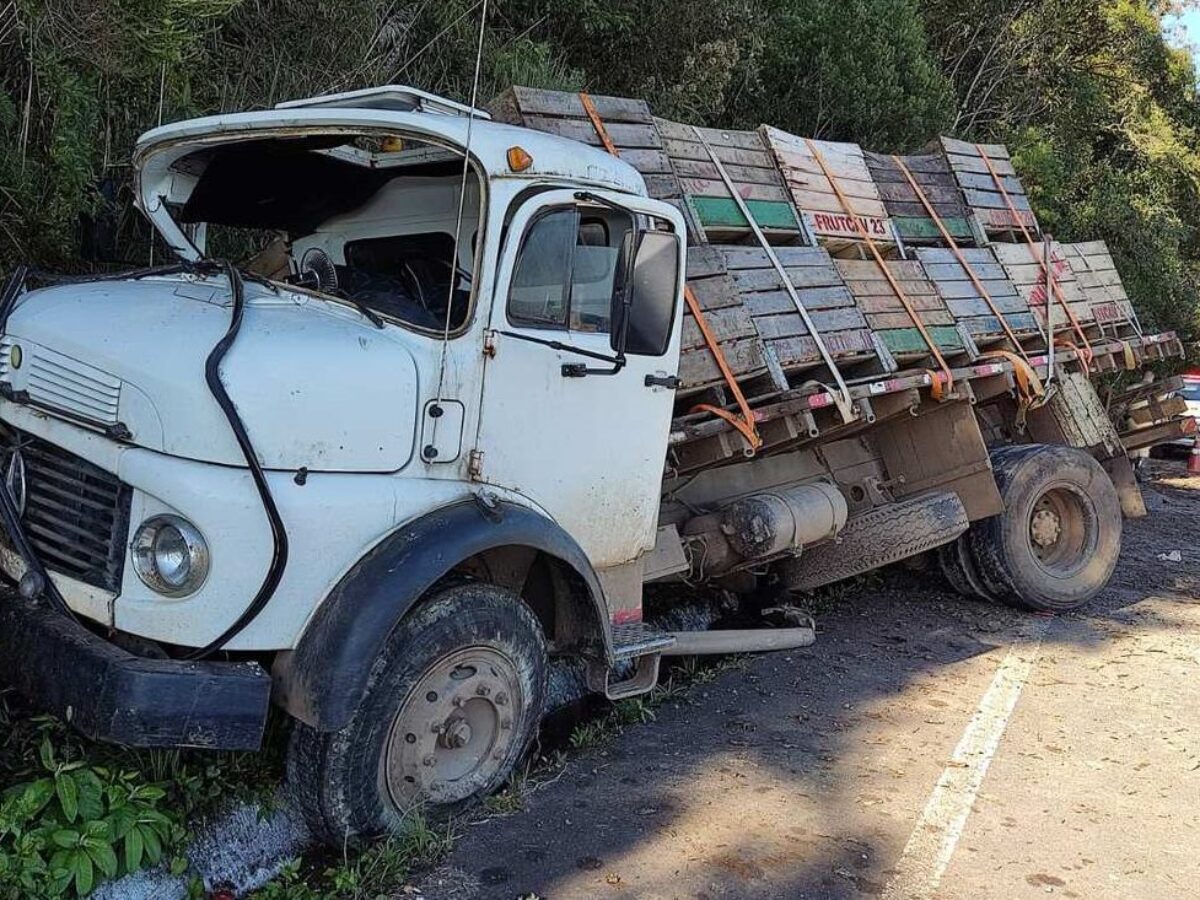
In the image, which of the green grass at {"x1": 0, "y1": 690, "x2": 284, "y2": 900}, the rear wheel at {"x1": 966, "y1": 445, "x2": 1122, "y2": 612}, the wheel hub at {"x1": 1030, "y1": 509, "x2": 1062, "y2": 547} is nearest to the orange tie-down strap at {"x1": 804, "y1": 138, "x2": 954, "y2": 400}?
the rear wheel at {"x1": 966, "y1": 445, "x2": 1122, "y2": 612}

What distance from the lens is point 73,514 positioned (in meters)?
3.34

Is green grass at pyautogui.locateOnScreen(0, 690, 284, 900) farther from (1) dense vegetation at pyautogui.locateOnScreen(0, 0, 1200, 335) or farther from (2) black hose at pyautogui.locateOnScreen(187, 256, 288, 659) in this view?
(1) dense vegetation at pyautogui.locateOnScreen(0, 0, 1200, 335)

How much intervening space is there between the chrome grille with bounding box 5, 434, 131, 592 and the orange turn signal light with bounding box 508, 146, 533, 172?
1.67 meters

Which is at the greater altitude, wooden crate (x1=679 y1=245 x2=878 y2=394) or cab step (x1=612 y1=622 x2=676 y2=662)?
wooden crate (x1=679 y1=245 x2=878 y2=394)

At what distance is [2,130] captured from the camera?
5461mm

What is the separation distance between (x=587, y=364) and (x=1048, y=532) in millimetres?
4434

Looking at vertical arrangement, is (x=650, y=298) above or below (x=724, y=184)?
below

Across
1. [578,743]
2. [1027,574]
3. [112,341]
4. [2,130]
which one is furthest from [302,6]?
[1027,574]

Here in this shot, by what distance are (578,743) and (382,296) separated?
2116mm

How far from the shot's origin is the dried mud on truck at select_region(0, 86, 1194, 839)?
3.16 meters

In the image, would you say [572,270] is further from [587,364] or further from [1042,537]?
[1042,537]

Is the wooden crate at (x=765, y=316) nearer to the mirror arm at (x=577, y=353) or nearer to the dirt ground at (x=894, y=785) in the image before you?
the mirror arm at (x=577, y=353)

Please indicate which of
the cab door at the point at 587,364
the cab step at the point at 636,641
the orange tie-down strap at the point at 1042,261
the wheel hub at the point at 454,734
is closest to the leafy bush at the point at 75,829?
the wheel hub at the point at 454,734

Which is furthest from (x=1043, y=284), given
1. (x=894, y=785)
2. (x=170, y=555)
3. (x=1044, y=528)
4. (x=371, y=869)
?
(x=170, y=555)
